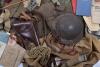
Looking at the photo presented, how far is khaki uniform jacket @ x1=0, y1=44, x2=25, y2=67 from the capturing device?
1.81 m

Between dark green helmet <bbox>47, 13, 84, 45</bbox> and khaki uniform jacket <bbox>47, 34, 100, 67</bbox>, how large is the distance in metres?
0.06

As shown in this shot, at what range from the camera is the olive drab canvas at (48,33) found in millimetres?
1819

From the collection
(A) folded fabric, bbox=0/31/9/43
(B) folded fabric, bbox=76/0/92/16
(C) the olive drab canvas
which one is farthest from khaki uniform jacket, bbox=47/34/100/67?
(A) folded fabric, bbox=0/31/9/43

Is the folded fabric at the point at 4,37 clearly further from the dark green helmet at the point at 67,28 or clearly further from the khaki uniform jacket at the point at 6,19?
the dark green helmet at the point at 67,28

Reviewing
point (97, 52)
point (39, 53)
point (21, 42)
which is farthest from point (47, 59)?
point (97, 52)

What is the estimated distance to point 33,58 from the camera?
5.97 feet

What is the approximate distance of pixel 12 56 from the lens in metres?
1.83

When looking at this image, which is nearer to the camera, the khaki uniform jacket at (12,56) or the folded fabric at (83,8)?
the khaki uniform jacket at (12,56)

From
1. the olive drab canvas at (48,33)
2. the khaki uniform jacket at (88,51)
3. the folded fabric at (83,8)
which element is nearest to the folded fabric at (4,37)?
the olive drab canvas at (48,33)

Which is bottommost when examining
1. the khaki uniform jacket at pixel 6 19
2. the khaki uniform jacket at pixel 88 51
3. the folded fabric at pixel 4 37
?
the khaki uniform jacket at pixel 88 51

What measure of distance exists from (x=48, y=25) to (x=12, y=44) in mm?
300

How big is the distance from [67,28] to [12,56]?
1.42ft

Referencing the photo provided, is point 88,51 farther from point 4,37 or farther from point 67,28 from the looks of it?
point 4,37

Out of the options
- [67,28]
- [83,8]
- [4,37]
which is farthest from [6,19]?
[83,8]
